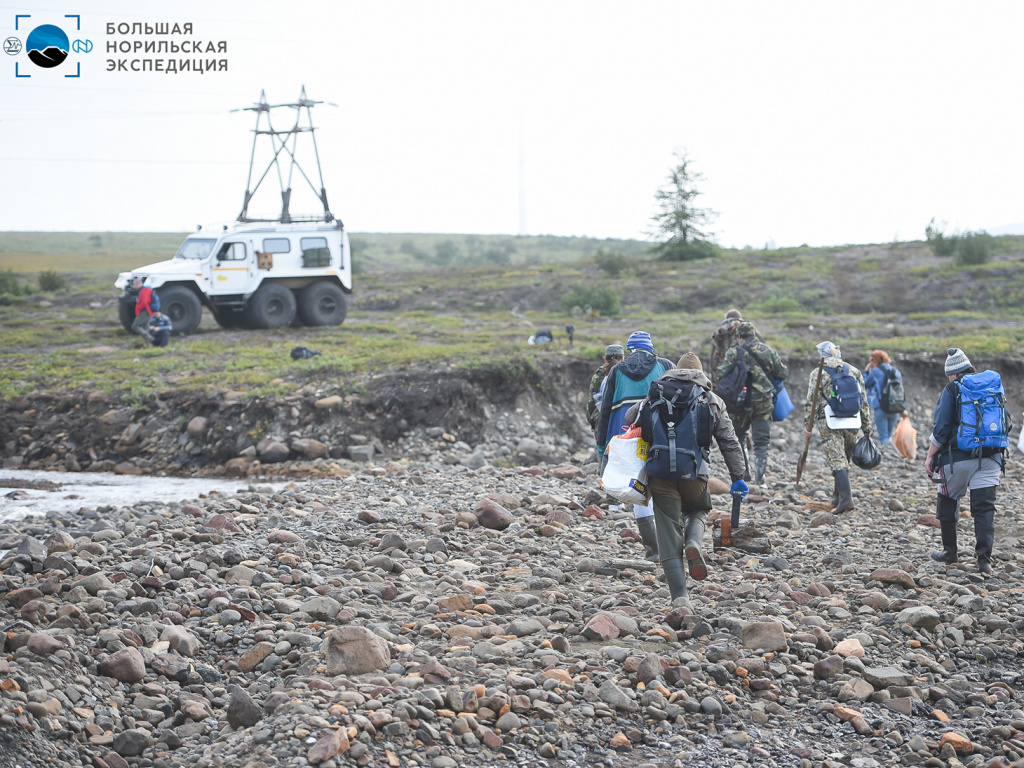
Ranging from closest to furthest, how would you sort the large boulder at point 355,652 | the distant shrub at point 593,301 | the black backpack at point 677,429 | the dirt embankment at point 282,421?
the large boulder at point 355,652
the black backpack at point 677,429
the dirt embankment at point 282,421
the distant shrub at point 593,301

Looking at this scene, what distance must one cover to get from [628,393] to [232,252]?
1473 centimetres

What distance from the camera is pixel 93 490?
34.8ft

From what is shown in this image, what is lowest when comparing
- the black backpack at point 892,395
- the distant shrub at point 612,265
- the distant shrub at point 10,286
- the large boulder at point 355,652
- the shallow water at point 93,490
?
the shallow water at point 93,490

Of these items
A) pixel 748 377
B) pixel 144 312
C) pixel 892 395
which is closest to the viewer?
pixel 748 377

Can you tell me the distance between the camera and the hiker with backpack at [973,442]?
616cm

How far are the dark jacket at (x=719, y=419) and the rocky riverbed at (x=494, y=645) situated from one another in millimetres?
1004

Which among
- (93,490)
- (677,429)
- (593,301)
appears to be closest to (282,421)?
(93,490)

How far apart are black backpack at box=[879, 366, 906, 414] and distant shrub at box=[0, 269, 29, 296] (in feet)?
84.6

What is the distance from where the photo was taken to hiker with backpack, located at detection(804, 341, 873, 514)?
26.1ft

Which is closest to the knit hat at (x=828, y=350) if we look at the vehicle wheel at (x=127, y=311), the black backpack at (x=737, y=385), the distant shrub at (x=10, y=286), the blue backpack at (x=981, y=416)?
the black backpack at (x=737, y=385)

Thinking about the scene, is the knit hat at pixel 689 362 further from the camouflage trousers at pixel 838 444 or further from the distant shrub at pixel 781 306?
the distant shrub at pixel 781 306

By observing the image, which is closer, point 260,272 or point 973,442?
point 973,442

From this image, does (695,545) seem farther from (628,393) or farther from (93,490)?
(93,490)

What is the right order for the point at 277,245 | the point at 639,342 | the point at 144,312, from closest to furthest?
the point at 639,342, the point at 144,312, the point at 277,245
